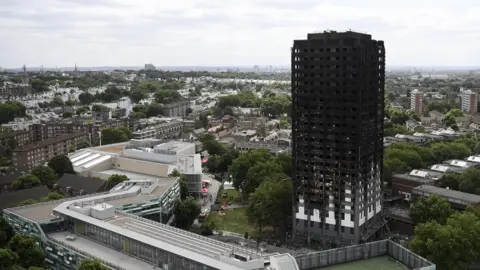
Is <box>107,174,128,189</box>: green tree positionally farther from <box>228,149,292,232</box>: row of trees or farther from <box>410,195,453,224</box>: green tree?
<box>410,195,453,224</box>: green tree

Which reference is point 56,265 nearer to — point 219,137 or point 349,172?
point 349,172

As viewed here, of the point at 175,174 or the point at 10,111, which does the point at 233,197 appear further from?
the point at 10,111

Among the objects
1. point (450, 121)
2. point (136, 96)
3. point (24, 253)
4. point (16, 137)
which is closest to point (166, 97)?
point (136, 96)

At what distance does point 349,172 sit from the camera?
127 feet

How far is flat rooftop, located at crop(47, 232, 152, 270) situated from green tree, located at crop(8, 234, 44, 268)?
1.53m

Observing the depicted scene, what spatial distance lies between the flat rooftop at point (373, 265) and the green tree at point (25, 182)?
35090 millimetres

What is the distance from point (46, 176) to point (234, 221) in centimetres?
2269

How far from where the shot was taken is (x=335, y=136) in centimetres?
3947

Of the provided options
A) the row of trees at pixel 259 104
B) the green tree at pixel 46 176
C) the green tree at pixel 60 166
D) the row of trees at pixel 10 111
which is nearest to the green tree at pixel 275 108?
the row of trees at pixel 259 104

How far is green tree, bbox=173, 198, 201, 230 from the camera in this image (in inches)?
1682

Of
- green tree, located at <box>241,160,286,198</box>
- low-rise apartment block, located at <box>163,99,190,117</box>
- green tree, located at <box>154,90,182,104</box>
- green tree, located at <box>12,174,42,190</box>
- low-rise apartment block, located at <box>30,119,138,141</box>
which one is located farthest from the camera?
green tree, located at <box>154,90,182,104</box>

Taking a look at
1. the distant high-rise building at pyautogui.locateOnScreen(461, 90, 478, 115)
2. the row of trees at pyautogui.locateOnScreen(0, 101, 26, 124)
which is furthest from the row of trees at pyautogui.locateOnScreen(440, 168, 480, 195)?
the row of trees at pyautogui.locateOnScreen(0, 101, 26, 124)

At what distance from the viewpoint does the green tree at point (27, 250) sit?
31.0 meters

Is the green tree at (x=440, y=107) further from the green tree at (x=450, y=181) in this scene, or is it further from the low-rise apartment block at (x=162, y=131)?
the green tree at (x=450, y=181)
